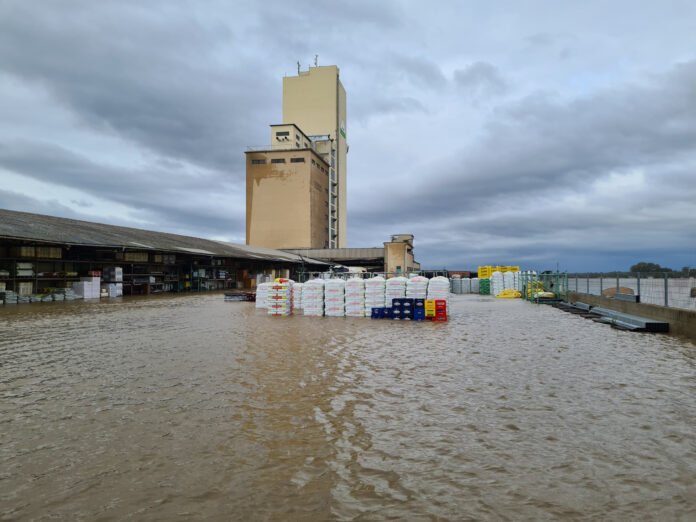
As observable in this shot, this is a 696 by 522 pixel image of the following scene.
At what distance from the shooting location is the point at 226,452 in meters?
3.78

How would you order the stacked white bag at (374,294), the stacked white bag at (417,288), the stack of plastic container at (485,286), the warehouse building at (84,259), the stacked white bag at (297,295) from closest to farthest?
the stacked white bag at (417,288), the stacked white bag at (374,294), the stacked white bag at (297,295), the warehouse building at (84,259), the stack of plastic container at (485,286)

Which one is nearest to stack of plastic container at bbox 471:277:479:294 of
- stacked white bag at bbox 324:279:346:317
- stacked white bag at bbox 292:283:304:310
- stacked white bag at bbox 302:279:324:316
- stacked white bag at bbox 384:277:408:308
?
stacked white bag at bbox 292:283:304:310

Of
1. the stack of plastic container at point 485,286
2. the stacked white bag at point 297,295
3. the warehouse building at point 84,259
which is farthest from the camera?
the stack of plastic container at point 485,286

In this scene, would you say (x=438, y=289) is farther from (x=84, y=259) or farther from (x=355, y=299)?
(x=84, y=259)

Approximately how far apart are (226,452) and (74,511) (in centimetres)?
121

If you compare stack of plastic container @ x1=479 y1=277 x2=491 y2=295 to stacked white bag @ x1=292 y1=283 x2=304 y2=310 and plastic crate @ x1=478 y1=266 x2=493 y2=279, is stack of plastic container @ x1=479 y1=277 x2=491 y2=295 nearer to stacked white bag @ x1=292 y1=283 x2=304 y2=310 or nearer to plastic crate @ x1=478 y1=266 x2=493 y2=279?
plastic crate @ x1=478 y1=266 x2=493 y2=279

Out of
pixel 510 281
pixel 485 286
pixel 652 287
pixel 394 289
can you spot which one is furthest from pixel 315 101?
pixel 652 287

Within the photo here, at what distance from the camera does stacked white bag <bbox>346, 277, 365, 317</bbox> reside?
1600 centimetres

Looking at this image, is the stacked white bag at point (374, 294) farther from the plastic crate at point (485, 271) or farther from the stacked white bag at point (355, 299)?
the plastic crate at point (485, 271)

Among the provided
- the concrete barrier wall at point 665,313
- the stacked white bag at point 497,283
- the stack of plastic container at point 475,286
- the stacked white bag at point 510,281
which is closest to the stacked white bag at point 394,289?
the concrete barrier wall at point 665,313

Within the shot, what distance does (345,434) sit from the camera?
166 inches

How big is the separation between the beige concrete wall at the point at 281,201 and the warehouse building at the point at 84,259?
83.6 ft

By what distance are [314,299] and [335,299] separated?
33.3 inches

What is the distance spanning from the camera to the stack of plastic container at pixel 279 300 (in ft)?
52.9
